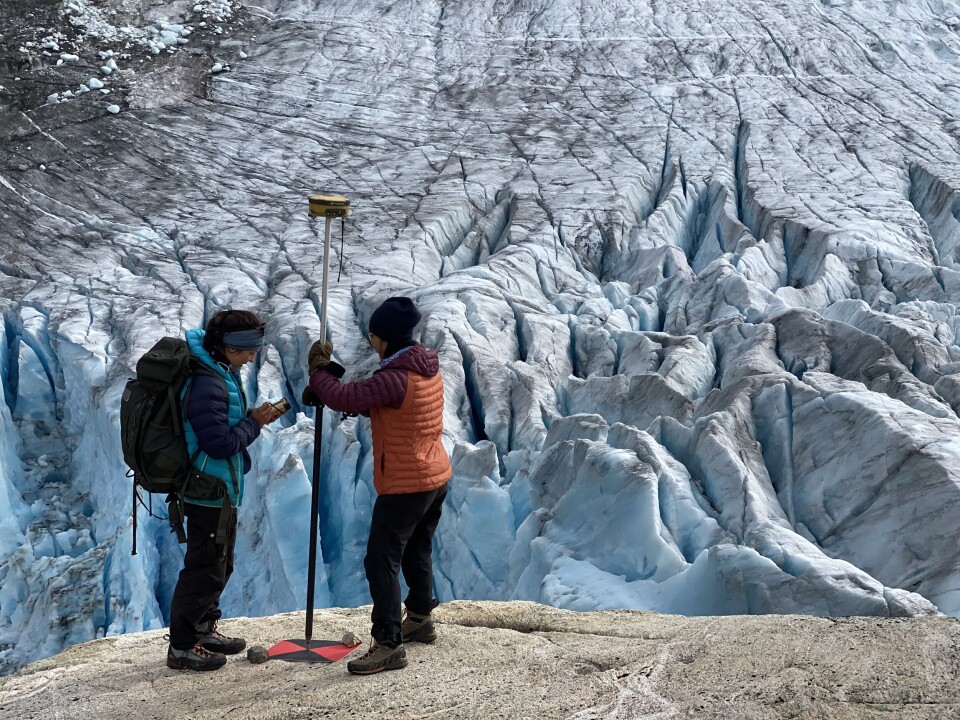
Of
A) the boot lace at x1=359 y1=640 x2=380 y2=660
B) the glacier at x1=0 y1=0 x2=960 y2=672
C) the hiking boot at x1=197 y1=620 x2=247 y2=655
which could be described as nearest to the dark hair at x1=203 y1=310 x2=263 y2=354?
the hiking boot at x1=197 y1=620 x2=247 y2=655

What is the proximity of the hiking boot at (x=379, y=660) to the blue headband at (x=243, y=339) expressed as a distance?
1.49 meters

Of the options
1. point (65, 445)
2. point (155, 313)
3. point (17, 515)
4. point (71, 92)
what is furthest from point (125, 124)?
point (17, 515)

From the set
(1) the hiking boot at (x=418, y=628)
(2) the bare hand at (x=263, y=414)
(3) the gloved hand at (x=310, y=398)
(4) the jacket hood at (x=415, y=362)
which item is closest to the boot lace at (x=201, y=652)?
(1) the hiking boot at (x=418, y=628)

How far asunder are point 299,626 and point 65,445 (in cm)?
834

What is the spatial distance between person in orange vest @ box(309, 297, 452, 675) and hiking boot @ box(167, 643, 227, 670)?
67 centimetres

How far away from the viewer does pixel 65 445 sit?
12141mm

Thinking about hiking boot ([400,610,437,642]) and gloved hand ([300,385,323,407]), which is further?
hiking boot ([400,610,437,642])

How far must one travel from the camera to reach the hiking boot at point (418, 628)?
177 inches

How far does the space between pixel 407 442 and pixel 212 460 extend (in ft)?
2.88

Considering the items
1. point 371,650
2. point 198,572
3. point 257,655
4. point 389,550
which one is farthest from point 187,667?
point 389,550

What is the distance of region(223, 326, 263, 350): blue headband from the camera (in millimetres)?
4129

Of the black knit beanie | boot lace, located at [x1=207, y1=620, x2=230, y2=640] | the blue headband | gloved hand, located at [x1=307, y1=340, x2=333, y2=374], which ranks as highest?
the black knit beanie

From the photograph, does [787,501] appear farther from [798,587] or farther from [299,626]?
[299,626]

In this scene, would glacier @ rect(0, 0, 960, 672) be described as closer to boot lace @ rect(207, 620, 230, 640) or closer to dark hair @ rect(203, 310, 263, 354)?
boot lace @ rect(207, 620, 230, 640)
